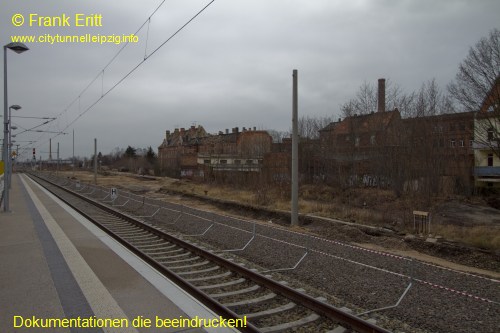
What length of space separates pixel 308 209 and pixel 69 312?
21.6 m

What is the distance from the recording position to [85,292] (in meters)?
6.64

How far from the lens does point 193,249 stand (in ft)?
35.4

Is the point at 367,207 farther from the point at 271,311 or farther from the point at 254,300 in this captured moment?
the point at 271,311

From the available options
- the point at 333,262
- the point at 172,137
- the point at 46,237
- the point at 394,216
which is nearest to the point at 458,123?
the point at 394,216

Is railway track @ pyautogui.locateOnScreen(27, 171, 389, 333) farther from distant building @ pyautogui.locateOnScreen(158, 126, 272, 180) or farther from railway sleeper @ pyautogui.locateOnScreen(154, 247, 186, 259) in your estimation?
distant building @ pyautogui.locateOnScreen(158, 126, 272, 180)

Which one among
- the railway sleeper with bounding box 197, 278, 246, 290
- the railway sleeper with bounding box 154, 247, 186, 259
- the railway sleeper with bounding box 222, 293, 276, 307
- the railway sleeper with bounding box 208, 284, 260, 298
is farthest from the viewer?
the railway sleeper with bounding box 154, 247, 186, 259

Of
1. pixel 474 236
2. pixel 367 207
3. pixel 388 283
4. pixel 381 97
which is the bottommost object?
pixel 367 207

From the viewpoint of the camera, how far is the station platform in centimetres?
534

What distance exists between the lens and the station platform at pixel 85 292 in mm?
5344

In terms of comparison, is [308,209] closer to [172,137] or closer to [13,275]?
[13,275]

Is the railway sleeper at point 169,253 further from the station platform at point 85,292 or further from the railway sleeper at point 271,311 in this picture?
the railway sleeper at point 271,311

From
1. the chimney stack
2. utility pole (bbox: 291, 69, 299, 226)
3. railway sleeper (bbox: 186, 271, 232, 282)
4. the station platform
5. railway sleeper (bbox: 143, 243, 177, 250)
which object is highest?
the chimney stack

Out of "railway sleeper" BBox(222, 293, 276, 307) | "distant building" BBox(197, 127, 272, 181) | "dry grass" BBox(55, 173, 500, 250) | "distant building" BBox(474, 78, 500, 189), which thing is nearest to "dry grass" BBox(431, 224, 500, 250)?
"dry grass" BBox(55, 173, 500, 250)

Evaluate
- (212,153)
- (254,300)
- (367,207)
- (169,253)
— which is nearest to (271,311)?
(254,300)
